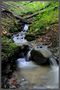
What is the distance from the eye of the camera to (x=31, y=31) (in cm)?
281

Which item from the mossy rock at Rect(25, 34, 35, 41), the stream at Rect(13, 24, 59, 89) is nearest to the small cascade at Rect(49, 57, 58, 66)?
the stream at Rect(13, 24, 59, 89)

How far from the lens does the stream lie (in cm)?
214

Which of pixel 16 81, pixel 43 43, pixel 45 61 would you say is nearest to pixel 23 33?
pixel 43 43

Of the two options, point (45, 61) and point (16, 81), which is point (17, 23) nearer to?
point (45, 61)

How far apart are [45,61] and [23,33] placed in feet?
1.95

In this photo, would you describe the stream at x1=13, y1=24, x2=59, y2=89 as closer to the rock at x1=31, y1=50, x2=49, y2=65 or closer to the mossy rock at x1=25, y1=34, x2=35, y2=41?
the rock at x1=31, y1=50, x2=49, y2=65

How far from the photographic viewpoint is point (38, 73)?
2287 mm

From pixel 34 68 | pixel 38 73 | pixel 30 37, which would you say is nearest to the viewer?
pixel 38 73

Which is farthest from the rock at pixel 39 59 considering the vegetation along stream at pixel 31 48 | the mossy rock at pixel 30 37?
the mossy rock at pixel 30 37

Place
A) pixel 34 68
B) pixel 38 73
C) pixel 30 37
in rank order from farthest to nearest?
1. pixel 30 37
2. pixel 34 68
3. pixel 38 73

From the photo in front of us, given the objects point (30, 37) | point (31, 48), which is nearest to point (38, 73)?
point (31, 48)

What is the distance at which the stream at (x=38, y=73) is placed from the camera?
214cm

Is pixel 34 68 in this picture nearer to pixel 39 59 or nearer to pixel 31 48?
pixel 39 59

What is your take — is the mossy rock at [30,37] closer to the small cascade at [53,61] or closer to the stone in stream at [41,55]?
the stone in stream at [41,55]
